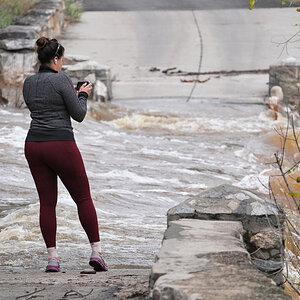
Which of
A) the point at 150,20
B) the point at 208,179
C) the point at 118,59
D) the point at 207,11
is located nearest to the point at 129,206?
the point at 208,179

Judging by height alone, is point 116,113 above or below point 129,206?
below

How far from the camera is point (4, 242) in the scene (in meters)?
6.86

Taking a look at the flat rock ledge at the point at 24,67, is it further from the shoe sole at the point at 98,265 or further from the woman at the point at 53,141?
the shoe sole at the point at 98,265

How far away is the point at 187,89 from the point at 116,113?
8.73ft

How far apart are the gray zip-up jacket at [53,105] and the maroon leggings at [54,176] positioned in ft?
0.25

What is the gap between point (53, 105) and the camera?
5301mm

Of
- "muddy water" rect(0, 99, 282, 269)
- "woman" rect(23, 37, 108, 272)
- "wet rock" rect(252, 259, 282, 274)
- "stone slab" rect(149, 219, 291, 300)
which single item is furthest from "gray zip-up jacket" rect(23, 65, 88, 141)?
"wet rock" rect(252, 259, 282, 274)

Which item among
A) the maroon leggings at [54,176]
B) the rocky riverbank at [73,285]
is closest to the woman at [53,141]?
the maroon leggings at [54,176]

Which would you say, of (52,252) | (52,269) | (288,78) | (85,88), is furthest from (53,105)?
(288,78)

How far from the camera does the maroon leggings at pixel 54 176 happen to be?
5.29m

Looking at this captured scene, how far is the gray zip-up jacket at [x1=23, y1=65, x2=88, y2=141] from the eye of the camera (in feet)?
17.3

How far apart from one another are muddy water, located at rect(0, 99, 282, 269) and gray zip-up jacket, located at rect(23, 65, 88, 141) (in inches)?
51.0

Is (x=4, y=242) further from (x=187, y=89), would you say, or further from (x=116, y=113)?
(x=187, y=89)

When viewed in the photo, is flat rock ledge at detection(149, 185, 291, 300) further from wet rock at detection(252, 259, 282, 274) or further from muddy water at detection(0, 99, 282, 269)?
muddy water at detection(0, 99, 282, 269)
